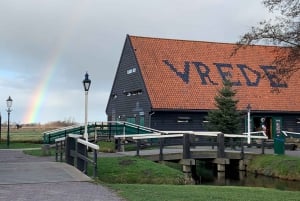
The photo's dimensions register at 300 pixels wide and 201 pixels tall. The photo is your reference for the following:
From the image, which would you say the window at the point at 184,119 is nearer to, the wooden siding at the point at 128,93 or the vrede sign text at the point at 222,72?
the wooden siding at the point at 128,93

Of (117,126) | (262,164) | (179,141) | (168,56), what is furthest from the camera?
(168,56)

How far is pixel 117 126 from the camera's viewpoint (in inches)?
1318

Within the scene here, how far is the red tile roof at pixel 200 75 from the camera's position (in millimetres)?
36500

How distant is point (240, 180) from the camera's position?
2206 centimetres

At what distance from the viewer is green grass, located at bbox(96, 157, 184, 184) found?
16.6 meters

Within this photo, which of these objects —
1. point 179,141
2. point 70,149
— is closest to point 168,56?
point 179,141

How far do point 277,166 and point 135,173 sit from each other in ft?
26.9

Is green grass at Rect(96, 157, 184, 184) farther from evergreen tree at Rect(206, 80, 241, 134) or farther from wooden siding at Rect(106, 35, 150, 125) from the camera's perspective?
wooden siding at Rect(106, 35, 150, 125)

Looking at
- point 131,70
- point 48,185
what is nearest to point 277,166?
point 48,185

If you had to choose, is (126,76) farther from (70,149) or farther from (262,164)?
(70,149)

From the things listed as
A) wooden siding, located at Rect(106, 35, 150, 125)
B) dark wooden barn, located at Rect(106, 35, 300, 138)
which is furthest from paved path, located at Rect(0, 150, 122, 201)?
wooden siding, located at Rect(106, 35, 150, 125)

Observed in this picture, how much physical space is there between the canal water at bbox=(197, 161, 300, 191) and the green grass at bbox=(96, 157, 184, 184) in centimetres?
328

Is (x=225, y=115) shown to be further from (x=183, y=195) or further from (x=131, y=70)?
(x=183, y=195)

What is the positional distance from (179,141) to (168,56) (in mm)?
7371
